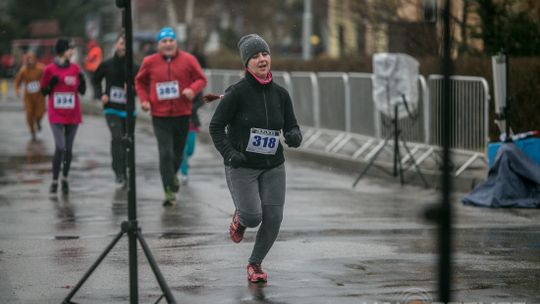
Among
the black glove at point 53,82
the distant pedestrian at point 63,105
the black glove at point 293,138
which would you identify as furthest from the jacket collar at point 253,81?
the black glove at point 53,82

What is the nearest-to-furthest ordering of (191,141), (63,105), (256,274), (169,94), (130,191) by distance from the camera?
(130,191) < (256,274) < (169,94) < (63,105) < (191,141)

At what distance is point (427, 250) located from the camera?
407 inches

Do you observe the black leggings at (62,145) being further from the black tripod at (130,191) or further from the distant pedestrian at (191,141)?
the black tripod at (130,191)

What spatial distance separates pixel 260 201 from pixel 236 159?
39cm

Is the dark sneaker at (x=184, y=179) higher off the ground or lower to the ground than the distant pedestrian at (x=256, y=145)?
lower

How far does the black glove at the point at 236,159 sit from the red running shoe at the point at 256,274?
733 mm

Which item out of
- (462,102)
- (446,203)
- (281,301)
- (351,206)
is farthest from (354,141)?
(446,203)

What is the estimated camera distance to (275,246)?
34.9 ft

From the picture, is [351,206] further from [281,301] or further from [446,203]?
[446,203]

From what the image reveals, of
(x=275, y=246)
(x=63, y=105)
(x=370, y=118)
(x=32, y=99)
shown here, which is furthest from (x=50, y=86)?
(x=32, y=99)

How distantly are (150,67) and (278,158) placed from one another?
5.13 meters

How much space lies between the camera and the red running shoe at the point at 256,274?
867 cm

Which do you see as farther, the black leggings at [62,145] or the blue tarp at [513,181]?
the black leggings at [62,145]

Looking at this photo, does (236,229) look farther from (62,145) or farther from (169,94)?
(62,145)
